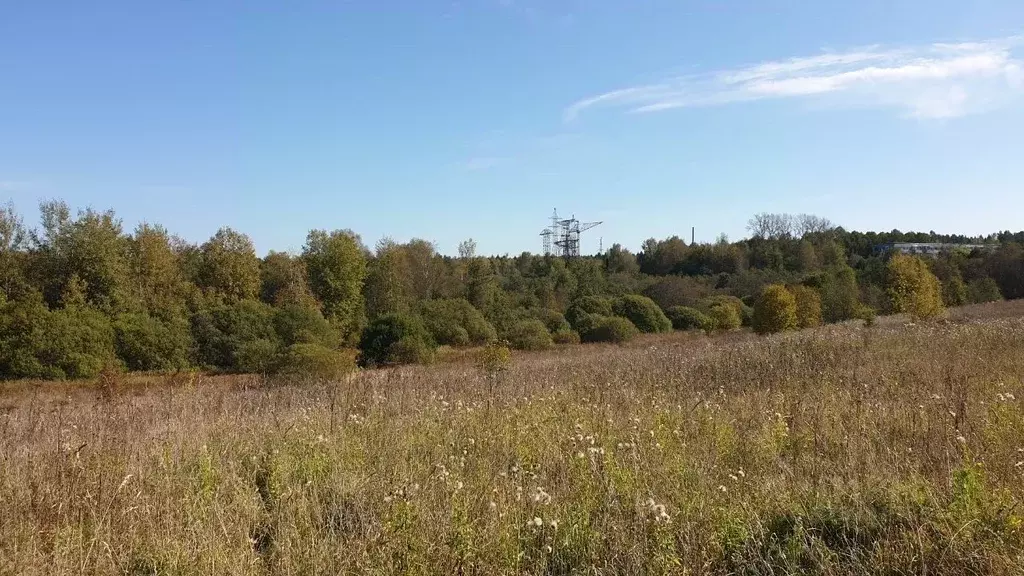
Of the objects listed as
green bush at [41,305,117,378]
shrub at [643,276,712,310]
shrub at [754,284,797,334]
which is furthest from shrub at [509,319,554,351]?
green bush at [41,305,117,378]

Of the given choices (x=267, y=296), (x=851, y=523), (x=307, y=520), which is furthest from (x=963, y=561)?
(x=267, y=296)

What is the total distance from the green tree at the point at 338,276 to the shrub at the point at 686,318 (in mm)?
19512

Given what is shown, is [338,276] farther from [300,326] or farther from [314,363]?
[314,363]

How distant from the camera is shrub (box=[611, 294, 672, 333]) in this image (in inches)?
1444

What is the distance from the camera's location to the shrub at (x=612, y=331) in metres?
32.9

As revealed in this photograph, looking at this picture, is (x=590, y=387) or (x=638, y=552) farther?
(x=590, y=387)

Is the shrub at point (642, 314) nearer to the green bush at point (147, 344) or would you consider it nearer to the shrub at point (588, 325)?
the shrub at point (588, 325)

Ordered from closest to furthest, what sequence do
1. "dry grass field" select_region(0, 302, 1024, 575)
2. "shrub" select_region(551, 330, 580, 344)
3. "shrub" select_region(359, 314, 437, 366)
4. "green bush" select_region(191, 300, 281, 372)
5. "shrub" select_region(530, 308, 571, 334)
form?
"dry grass field" select_region(0, 302, 1024, 575)
"shrub" select_region(359, 314, 437, 366)
"green bush" select_region(191, 300, 281, 372)
"shrub" select_region(551, 330, 580, 344)
"shrub" select_region(530, 308, 571, 334)

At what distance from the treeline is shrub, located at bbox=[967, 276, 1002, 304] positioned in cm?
10

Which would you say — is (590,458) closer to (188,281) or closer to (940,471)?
(940,471)

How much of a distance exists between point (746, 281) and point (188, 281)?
1655 inches

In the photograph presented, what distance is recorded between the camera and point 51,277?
29.3 meters

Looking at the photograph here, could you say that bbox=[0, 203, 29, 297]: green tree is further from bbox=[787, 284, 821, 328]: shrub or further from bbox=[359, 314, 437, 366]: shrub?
bbox=[787, 284, 821, 328]: shrub

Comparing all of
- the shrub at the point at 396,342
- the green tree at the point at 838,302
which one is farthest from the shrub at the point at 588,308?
the shrub at the point at 396,342
